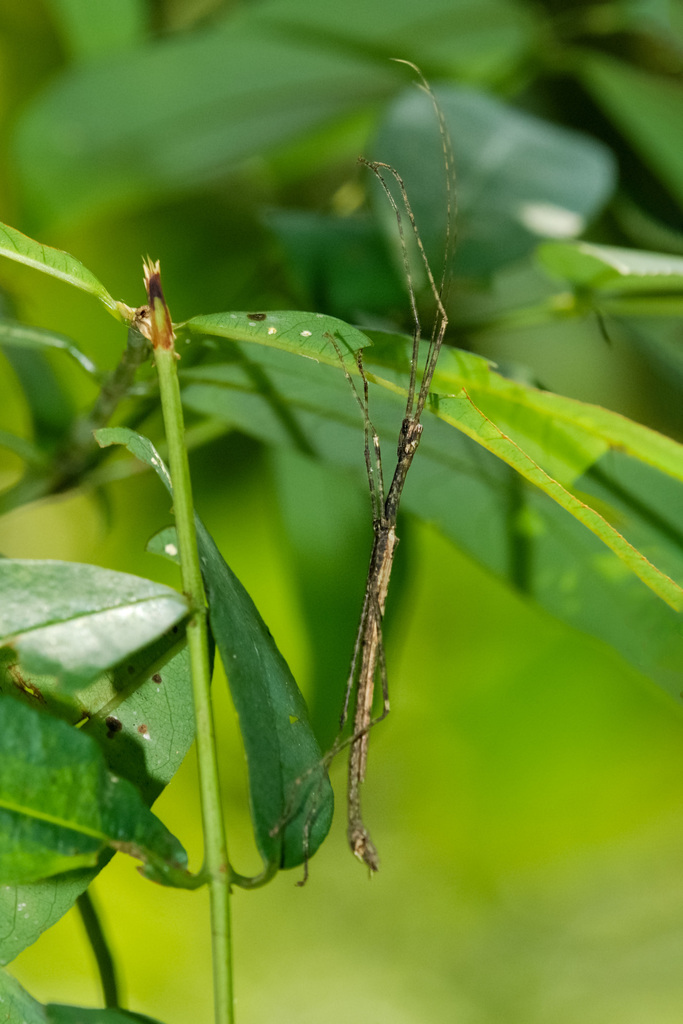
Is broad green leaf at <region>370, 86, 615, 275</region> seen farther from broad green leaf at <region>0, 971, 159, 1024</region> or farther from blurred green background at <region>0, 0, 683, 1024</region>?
broad green leaf at <region>0, 971, 159, 1024</region>

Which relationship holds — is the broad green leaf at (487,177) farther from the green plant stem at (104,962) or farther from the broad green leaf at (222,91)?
the green plant stem at (104,962)

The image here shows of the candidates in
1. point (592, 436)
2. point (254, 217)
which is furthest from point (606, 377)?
point (592, 436)

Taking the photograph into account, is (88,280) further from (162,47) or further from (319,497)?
(162,47)

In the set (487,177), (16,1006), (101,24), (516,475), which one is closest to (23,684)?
(16,1006)

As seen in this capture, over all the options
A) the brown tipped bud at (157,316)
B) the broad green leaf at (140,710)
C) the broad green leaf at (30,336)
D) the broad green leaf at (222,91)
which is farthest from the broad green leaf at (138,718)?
the broad green leaf at (222,91)

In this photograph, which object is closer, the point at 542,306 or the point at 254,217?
the point at 542,306

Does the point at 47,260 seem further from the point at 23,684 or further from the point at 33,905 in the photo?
the point at 33,905
